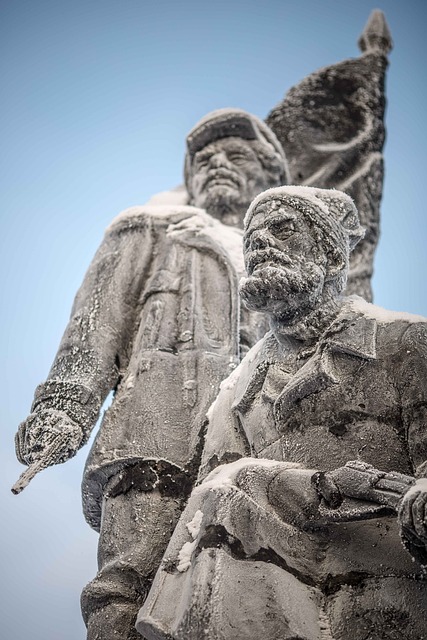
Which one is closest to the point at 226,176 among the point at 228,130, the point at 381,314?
the point at 228,130

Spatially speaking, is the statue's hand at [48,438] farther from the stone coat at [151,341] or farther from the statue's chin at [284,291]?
the statue's chin at [284,291]

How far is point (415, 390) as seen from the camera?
265 cm

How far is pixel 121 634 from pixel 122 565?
0.26 m

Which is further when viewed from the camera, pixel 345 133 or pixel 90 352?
pixel 345 133

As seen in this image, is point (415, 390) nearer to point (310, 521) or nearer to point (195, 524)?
point (310, 521)

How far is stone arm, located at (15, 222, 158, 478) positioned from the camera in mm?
3637

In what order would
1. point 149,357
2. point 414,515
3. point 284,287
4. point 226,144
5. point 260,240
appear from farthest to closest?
point 226,144 < point 149,357 < point 260,240 < point 284,287 < point 414,515

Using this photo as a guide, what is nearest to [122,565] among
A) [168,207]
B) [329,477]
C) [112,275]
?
[329,477]

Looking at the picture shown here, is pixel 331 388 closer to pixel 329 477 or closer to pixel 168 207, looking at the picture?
pixel 329 477

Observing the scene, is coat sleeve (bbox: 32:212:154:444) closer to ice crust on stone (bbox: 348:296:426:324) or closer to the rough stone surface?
ice crust on stone (bbox: 348:296:426:324)

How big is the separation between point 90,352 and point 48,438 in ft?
2.02

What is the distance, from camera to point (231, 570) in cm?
246

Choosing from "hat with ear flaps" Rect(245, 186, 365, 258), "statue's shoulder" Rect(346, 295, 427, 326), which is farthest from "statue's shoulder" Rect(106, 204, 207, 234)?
"statue's shoulder" Rect(346, 295, 427, 326)

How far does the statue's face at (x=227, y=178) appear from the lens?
4996mm
